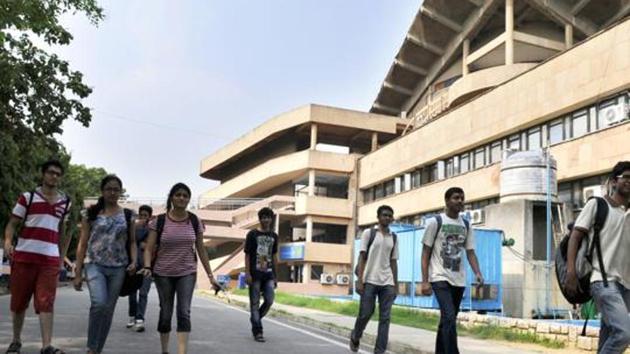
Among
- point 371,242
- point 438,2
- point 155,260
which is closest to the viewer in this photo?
point 155,260

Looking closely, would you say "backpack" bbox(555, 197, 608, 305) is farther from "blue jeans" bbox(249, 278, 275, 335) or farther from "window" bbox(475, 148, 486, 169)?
"window" bbox(475, 148, 486, 169)

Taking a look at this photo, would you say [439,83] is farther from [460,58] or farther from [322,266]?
[322,266]

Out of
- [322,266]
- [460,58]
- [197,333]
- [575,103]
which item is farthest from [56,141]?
[460,58]

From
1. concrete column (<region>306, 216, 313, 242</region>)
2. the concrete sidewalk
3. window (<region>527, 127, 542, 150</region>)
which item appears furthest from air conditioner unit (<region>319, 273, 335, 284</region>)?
the concrete sidewalk

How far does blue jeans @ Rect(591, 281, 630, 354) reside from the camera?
5016 mm

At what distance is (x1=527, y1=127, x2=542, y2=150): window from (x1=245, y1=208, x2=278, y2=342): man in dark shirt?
20796 millimetres

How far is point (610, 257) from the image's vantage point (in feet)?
17.4

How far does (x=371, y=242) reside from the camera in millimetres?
8531

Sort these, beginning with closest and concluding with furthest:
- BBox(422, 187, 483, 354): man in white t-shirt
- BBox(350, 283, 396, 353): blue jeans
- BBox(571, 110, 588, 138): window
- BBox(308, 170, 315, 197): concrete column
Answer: BBox(422, 187, 483, 354): man in white t-shirt, BBox(350, 283, 396, 353): blue jeans, BBox(571, 110, 588, 138): window, BBox(308, 170, 315, 197): concrete column

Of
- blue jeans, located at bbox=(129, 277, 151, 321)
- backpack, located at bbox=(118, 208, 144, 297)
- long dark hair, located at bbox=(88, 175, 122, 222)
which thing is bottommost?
blue jeans, located at bbox=(129, 277, 151, 321)

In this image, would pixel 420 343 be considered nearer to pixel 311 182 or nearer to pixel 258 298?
pixel 258 298

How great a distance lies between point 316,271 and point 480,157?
1875 centimetres

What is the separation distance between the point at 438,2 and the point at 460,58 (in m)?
4.58

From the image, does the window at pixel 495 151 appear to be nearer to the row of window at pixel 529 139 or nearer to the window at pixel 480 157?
the row of window at pixel 529 139
